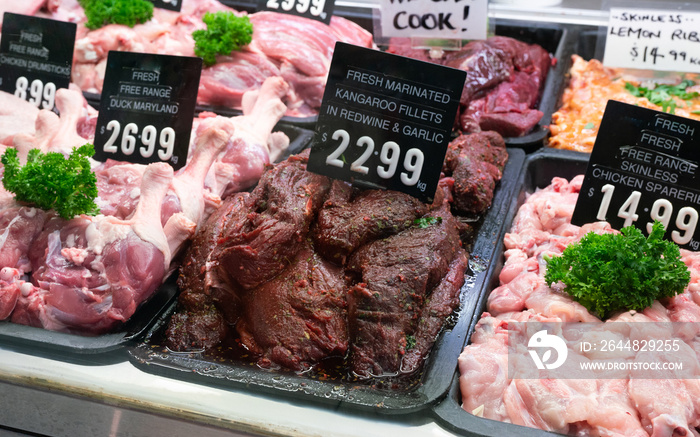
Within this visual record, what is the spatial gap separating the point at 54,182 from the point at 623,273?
1.93m

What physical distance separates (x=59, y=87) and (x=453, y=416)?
257 cm

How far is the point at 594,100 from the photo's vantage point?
3.58m

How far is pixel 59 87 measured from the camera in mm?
3211

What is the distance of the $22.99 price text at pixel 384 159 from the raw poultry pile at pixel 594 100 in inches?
51.3

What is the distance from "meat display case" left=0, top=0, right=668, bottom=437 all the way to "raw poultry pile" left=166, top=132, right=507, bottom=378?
7.9 inches

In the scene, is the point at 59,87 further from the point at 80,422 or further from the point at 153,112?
the point at 80,422

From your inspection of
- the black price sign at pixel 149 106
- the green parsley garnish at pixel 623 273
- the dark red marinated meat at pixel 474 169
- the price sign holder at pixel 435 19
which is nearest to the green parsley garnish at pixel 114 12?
the black price sign at pixel 149 106

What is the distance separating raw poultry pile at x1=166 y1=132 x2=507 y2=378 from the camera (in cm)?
203

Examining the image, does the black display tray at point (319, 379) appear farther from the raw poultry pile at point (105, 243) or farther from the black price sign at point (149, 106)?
the black price sign at point (149, 106)

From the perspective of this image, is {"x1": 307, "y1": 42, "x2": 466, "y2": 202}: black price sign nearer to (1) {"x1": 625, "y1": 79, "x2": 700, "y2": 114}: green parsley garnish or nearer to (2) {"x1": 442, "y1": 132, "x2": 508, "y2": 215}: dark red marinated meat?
(2) {"x1": 442, "y1": 132, "x2": 508, "y2": 215}: dark red marinated meat

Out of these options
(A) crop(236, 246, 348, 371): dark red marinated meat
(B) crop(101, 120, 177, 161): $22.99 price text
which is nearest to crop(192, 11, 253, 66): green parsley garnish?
(B) crop(101, 120, 177, 161): $22.99 price text

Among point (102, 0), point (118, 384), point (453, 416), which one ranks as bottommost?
point (118, 384)

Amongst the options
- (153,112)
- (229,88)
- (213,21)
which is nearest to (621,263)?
(153,112)

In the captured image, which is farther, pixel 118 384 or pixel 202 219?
pixel 202 219
